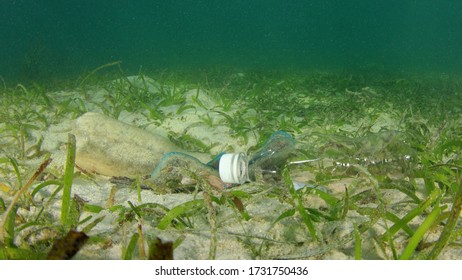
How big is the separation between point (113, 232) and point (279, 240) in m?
0.92

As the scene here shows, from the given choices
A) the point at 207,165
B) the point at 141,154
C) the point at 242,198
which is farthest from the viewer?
the point at 141,154

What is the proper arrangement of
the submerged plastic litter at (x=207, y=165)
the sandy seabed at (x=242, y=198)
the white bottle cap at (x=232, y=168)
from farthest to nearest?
the submerged plastic litter at (x=207, y=165) → the white bottle cap at (x=232, y=168) → the sandy seabed at (x=242, y=198)

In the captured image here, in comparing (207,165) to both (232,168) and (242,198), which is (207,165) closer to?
(232,168)

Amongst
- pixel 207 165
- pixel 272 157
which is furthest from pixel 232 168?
pixel 272 157

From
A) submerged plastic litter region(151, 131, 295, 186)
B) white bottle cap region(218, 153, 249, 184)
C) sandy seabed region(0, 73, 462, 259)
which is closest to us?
sandy seabed region(0, 73, 462, 259)

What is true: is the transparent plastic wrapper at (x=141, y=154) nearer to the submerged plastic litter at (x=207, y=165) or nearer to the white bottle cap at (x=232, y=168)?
the submerged plastic litter at (x=207, y=165)

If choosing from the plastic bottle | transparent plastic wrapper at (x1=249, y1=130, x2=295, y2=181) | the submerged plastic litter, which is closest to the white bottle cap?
the plastic bottle

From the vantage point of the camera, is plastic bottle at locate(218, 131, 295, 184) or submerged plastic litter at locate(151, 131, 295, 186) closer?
plastic bottle at locate(218, 131, 295, 184)

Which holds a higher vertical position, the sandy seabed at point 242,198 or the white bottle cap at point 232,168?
the white bottle cap at point 232,168

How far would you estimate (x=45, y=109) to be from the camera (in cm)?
512

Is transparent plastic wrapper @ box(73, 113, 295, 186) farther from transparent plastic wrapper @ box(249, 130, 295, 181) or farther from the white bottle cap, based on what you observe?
the white bottle cap

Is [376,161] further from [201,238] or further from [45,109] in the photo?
[45,109]

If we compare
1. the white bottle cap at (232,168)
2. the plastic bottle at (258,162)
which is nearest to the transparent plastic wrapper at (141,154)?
the plastic bottle at (258,162)
